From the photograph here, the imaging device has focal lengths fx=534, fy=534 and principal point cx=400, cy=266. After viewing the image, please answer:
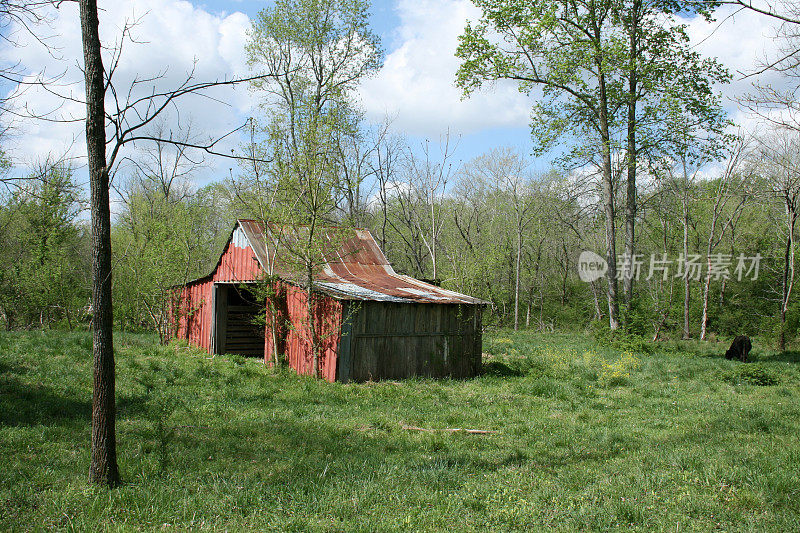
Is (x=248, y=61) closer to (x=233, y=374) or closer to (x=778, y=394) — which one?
(x=233, y=374)

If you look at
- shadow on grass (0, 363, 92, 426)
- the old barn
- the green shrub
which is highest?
the old barn

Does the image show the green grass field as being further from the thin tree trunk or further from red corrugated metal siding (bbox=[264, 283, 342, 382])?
the thin tree trunk

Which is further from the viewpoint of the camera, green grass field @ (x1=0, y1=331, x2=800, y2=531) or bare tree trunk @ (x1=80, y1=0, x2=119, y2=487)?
bare tree trunk @ (x1=80, y1=0, x2=119, y2=487)

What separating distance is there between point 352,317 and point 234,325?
7.64 metres

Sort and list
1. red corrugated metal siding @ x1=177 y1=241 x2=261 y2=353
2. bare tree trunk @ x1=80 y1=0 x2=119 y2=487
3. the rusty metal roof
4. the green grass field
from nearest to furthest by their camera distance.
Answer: the green grass field
bare tree trunk @ x1=80 y1=0 x2=119 y2=487
the rusty metal roof
red corrugated metal siding @ x1=177 y1=241 x2=261 y2=353

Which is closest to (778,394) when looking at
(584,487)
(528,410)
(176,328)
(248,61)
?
(528,410)

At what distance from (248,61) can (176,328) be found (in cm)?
1460

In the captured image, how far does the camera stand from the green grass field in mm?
5004

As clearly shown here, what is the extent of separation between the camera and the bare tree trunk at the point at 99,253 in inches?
202

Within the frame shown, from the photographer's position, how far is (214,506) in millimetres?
5043

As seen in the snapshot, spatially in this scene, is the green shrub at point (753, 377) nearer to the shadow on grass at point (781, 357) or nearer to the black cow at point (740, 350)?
the black cow at point (740, 350)

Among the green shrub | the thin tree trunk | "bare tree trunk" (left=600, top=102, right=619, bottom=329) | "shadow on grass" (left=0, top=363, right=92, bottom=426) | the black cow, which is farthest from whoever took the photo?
"bare tree trunk" (left=600, top=102, right=619, bottom=329)

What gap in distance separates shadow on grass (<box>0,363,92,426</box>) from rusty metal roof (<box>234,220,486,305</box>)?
5789mm

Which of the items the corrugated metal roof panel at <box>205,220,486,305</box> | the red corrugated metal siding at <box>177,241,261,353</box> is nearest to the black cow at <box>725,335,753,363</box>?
the corrugated metal roof panel at <box>205,220,486,305</box>
